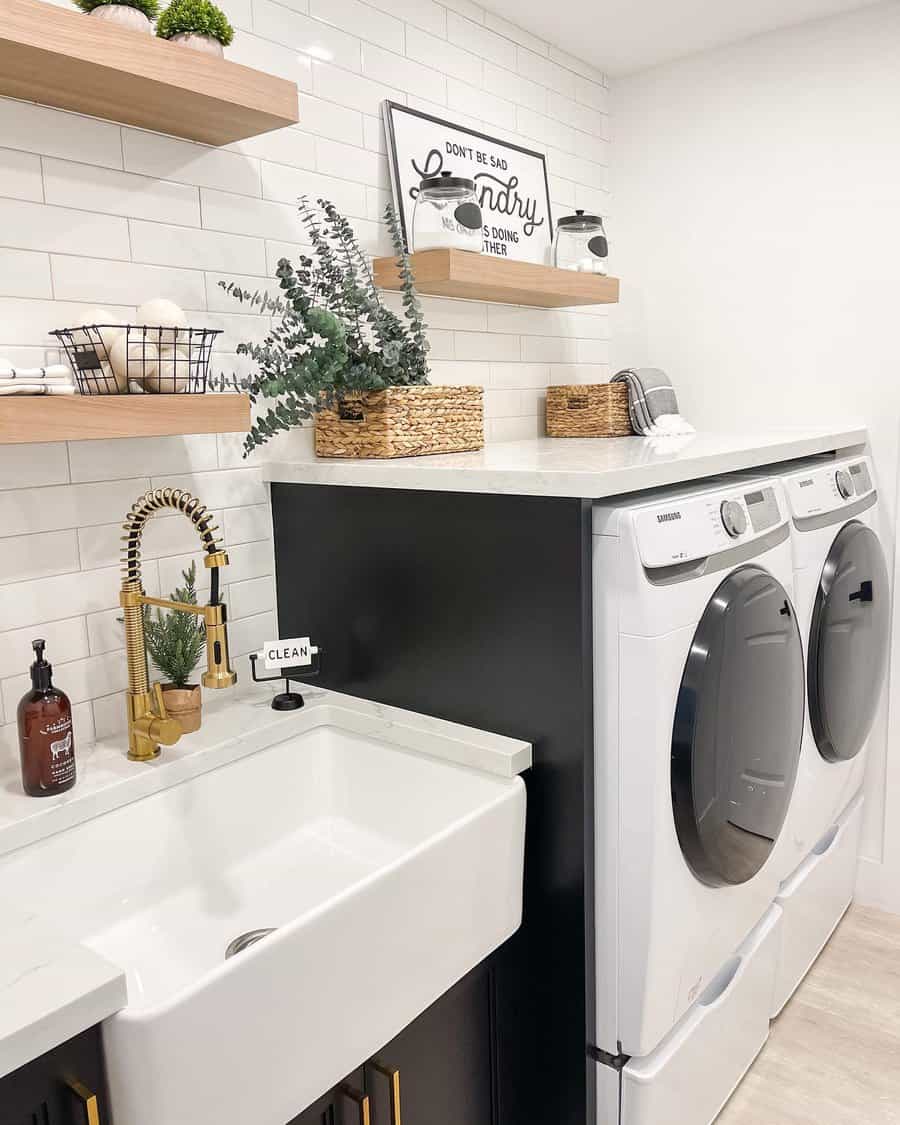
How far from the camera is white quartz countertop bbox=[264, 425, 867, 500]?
56.3 inches

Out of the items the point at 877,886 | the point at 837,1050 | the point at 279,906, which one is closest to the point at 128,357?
the point at 279,906

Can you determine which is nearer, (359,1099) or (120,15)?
(359,1099)

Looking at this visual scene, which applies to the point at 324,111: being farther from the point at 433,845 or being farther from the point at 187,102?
the point at 433,845

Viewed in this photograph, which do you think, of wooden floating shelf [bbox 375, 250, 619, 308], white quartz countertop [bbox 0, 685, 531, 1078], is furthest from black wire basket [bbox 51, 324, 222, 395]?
wooden floating shelf [bbox 375, 250, 619, 308]

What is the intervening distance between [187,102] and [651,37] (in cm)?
163

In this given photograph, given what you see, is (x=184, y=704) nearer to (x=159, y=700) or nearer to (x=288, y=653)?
(x=159, y=700)

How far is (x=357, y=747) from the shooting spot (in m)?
1.72

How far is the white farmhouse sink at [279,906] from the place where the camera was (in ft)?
3.26

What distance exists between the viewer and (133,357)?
1.38 metres

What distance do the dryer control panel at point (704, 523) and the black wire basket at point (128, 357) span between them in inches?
28.7

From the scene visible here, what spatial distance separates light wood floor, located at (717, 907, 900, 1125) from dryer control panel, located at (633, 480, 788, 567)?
1.19 meters

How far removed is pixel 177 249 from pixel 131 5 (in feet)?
1.36

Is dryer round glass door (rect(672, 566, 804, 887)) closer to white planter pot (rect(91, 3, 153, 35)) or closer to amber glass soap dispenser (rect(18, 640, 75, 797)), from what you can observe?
amber glass soap dispenser (rect(18, 640, 75, 797))

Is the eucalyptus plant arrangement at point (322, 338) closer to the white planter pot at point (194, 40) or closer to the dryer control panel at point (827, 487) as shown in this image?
the white planter pot at point (194, 40)
